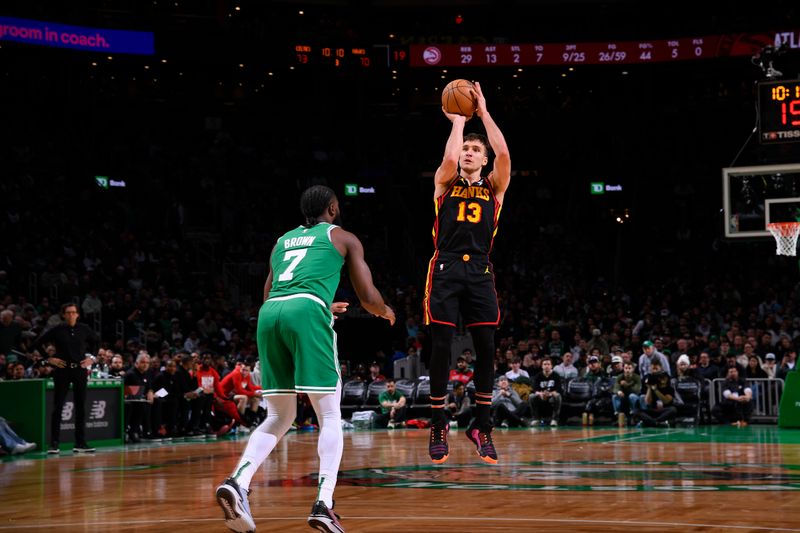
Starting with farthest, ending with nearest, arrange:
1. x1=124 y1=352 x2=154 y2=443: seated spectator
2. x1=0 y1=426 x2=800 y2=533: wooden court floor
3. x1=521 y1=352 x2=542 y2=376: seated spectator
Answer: x1=521 y1=352 x2=542 y2=376: seated spectator
x1=124 y1=352 x2=154 y2=443: seated spectator
x1=0 y1=426 x2=800 y2=533: wooden court floor

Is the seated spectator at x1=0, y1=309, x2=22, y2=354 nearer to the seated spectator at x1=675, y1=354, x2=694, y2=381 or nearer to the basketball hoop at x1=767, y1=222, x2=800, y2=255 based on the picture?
the seated spectator at x1=675, y1=354, x2=694, y2=381

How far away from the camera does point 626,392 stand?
866 inches

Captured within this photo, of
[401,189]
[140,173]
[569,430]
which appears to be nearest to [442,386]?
[569,430]

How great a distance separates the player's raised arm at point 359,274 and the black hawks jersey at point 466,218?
1219 millimetres

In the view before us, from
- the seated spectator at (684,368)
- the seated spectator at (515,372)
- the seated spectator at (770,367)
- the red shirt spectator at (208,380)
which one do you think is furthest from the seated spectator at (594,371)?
the red shirt spectator at (208,380)

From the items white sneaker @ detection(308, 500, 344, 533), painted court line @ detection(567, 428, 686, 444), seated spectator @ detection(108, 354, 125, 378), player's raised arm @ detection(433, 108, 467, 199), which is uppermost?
player's raised arm @ detection(433, 108, 467, 199)

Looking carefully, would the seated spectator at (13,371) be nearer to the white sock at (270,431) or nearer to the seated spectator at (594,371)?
the white sock at (270,431)

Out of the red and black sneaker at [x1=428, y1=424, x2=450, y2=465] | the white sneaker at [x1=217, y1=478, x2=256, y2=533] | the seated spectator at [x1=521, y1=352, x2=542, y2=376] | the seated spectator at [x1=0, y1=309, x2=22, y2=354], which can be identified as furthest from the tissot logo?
the white sneaker at [x1=217, y1=478, x2=256, y2=533]

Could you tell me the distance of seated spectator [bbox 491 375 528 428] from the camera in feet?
72.8

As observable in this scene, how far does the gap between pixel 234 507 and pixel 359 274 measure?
158cm

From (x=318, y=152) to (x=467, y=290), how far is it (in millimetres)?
29186

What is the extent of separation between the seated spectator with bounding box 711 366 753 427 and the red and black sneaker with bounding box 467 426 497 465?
1404 cm

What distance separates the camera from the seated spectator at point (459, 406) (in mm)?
22203

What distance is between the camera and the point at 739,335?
22969 millimetres
